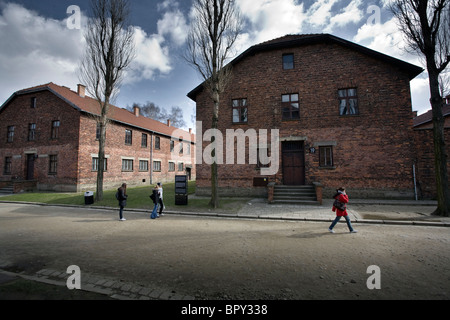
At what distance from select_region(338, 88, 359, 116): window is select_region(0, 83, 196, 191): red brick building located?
19257 mm

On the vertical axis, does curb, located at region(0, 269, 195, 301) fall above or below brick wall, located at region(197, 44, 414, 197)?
below

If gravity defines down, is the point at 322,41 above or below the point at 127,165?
above

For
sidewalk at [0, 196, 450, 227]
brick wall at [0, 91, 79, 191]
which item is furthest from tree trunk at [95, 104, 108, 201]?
brick wall at [0, 91, 79, 191]

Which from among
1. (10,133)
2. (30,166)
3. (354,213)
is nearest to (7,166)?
(10,133)

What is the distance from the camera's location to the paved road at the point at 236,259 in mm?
3173

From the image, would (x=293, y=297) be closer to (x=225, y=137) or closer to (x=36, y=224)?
(x=36, y=224)

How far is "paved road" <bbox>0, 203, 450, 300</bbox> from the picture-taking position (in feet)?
10.4

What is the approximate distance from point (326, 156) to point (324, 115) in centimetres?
270

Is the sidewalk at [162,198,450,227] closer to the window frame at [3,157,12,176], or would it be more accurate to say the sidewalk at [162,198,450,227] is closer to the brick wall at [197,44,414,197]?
the brick wall at [197,44,414,197]

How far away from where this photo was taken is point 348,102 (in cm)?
1266

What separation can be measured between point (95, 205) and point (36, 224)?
4005 millimetres

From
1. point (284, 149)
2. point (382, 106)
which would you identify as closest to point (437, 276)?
point (284, 149)

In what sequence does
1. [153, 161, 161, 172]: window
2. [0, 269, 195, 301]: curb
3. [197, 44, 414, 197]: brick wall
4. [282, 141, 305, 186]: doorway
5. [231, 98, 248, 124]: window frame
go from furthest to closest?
1. [153, 161, 161, 172]: window
2. [231, 98, 248, 124]: window frame
3. [282, 141, 305, 186]: doorway
4. [197, 44, 414, 197]: brick wall
5. [0, 269, 195, 301]: curb

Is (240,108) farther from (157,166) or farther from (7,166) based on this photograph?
(7,166)
